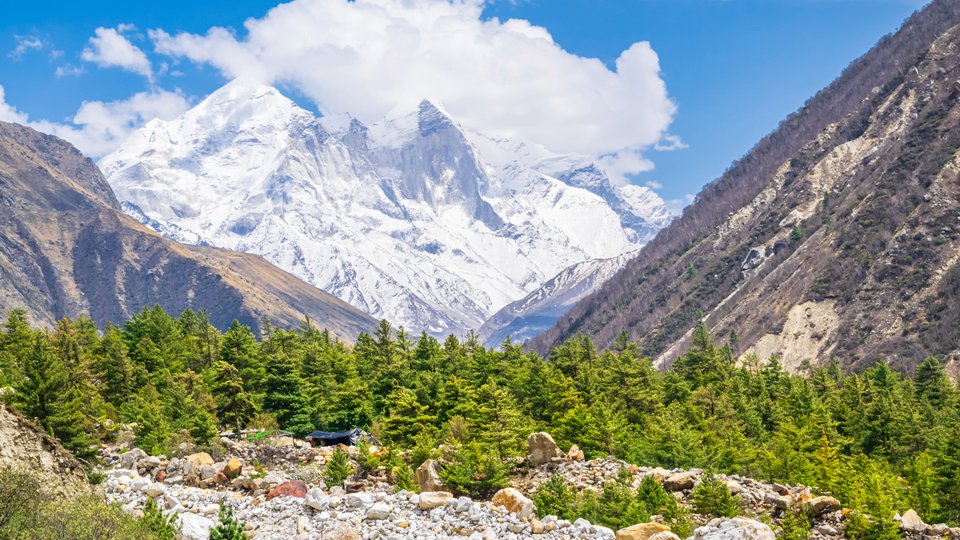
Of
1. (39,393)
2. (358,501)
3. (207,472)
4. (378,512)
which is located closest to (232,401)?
(39,393)

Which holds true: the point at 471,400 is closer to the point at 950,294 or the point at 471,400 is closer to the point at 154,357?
the point at 154,357

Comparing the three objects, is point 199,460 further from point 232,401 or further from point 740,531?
point 740,531

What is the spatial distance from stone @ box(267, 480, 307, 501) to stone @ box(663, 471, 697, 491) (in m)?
15.5

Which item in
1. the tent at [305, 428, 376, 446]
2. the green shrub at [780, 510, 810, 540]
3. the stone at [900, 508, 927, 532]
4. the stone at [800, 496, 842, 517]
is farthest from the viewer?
the tent at [305, 428, 376, 446]

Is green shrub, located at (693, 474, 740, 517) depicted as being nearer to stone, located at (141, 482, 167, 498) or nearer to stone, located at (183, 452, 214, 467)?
stone, located at (141, 482, 167, 498)

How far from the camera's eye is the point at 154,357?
68.5m

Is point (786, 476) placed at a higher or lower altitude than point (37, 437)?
higher

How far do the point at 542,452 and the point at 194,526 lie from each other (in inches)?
686

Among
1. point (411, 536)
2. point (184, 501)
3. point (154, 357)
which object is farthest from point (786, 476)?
point (154, 357)

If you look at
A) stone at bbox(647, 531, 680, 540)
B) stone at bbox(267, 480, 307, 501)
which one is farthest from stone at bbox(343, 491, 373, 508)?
stone at bbox(647, 531, 680, 540)

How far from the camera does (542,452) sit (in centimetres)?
3797

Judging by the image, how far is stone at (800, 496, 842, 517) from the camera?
27906 millimetres

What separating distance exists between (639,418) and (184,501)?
→ 38.8 m

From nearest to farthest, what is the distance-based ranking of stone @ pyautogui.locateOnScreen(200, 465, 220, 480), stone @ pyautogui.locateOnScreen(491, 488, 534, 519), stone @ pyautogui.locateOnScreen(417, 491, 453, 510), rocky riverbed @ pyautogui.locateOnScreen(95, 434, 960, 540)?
rocky riverbed @ pyautogui.locateOnScreen(95, 434, 960, 540) → stone @ pyautogui.locateOnScreen(491, 488, 534, 519) → stone @ pyautogui.locateOnScreen(417, 491, 453, 510) → stone @ pyautogui.locateOnScreen(200, 465, 220, 480)
